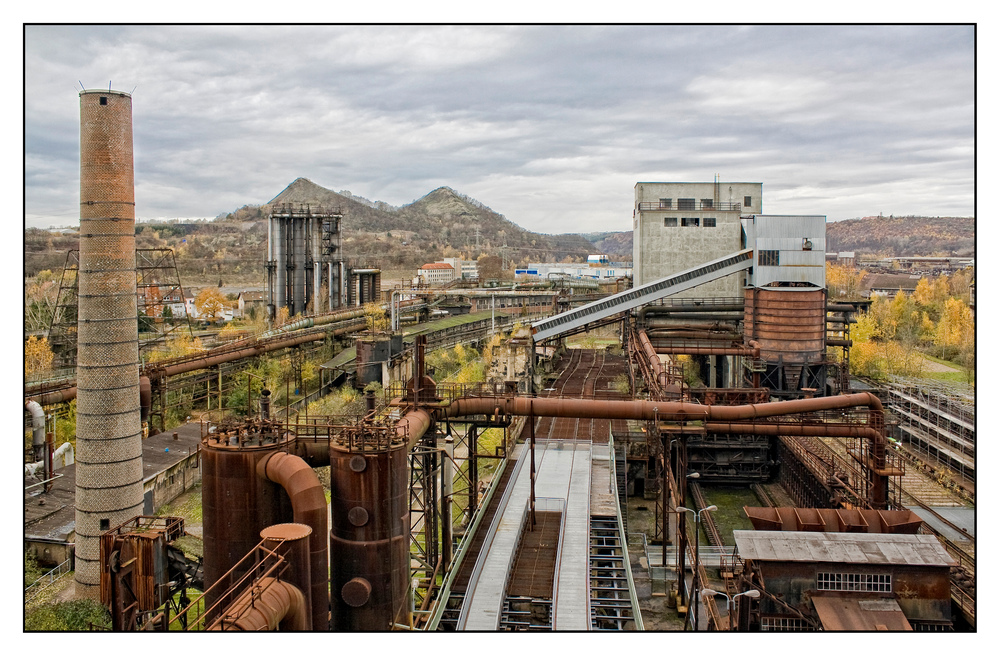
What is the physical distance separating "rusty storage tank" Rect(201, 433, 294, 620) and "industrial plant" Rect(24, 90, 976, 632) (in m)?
0.05

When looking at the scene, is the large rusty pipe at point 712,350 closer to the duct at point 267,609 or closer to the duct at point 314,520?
the duct at point 314,520

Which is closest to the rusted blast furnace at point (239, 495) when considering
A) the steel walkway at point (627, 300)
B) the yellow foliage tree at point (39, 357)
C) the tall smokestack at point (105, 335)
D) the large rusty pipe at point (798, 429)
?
the tall smokestack at point (105, 335)

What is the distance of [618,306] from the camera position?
1481 inches

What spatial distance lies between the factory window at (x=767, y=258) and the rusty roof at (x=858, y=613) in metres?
20.7

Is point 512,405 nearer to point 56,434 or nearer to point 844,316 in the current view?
point 56,434

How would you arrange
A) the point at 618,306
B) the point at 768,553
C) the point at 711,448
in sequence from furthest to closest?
the point at 618,306 < the point at 711,448 < the point at 768,553

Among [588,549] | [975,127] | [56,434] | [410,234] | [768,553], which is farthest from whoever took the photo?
[410,234]

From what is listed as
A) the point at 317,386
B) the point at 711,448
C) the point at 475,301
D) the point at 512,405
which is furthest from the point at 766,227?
the point at 475,301

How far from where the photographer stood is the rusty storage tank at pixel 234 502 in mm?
14398

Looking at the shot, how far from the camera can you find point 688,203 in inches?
1788

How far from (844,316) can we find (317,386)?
2899 cm

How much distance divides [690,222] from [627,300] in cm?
1048

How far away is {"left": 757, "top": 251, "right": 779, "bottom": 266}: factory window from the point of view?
34.0m

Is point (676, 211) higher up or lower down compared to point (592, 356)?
higher up
